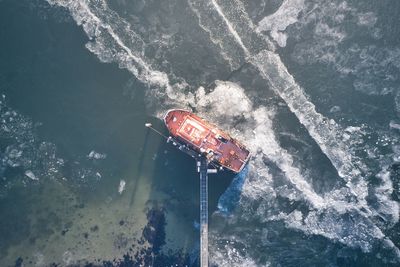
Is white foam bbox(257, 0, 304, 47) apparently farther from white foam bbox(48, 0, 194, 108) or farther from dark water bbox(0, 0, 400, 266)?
white foam bbox(48, 0, 194, 108)

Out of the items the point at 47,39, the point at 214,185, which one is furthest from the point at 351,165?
the point at 47,39

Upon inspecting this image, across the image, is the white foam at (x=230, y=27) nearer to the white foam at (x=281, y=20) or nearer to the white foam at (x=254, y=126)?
the white foam at (x=281, y=20)

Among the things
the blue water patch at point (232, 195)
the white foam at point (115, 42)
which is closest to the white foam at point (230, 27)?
the white foam at point (115, 42)

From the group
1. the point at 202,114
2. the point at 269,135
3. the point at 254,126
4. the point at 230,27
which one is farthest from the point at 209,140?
the point at 230,27

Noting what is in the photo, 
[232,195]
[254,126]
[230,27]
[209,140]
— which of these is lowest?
[232,195]

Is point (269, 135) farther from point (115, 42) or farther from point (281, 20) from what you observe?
point (115, 42)

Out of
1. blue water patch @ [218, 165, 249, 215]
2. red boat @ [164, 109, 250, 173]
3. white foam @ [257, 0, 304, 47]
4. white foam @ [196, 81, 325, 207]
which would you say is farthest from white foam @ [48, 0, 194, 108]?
white foam @ [257, 0, 304, 47]
